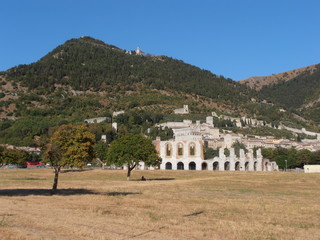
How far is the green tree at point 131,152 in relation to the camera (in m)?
55.3

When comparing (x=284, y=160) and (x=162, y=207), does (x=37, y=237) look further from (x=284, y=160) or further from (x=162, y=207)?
(x=284, y=160)

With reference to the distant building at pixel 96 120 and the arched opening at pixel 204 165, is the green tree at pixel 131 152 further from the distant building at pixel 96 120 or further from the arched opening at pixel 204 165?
the distant building at pixel 96 120

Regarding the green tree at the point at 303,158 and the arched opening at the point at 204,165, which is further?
the green tree at the point at 303,158

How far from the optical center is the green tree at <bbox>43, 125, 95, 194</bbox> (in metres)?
31.5

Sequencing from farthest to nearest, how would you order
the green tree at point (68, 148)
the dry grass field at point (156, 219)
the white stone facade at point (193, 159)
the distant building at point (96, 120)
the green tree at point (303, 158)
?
the distant building at point (96, 120), the green tree at point (303, 158), the white stone facade at point (193, 159), the green tree at point (68, 148), the dry grass field at point (156, 219)

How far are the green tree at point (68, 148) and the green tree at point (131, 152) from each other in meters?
22.5

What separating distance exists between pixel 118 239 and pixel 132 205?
A: 1046 cm

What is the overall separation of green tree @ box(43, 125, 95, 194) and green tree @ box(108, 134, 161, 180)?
22.5 m

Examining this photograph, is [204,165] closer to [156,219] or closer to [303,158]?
[303,158]

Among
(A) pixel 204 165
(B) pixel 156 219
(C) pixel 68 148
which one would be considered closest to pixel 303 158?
(A) pixel 204 165

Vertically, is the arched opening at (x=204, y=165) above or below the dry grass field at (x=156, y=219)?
above

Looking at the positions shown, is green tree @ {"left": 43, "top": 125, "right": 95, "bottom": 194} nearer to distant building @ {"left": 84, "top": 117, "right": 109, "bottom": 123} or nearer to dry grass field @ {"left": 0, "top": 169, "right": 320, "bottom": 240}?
dry grass field @ {"left": 0, "top": 169, "right": 320, "bottom": 240}

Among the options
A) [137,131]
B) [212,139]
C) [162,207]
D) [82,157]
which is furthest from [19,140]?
[162,207]

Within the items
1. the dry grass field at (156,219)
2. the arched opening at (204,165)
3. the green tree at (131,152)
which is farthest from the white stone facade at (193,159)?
the dry grass field at (156,219)
